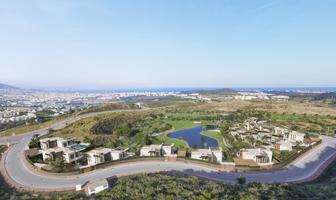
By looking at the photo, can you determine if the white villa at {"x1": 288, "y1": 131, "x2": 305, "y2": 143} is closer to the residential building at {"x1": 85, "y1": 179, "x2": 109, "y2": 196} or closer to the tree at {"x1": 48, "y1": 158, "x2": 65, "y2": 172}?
the residential building at {"x1": 85, "y1": 179, "x2": 109, "y2": 196}

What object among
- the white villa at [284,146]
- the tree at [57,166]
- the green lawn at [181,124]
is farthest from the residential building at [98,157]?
the green lawn at [181,124]

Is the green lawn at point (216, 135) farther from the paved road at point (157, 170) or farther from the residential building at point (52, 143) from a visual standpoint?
the residential building at point (52, 143)

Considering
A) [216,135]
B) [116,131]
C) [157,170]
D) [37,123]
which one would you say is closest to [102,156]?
[157,170]

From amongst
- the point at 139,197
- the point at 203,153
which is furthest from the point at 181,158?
the point at 139,197

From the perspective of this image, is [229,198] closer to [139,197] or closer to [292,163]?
[139,197]

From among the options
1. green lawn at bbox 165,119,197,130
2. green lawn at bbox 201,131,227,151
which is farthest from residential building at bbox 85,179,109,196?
green lawn at bbox 165,119,197,130

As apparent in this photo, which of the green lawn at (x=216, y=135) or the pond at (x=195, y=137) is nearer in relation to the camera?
the pond at (x=195, y=137)
